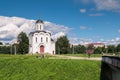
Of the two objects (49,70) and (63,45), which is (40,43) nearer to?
(63,45)

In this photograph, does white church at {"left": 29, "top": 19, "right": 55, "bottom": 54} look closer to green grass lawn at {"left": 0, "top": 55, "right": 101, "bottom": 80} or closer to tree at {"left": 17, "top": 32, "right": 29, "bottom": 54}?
tree at {"left": 17, "top": 32, "right": 29, "bottom": 54}

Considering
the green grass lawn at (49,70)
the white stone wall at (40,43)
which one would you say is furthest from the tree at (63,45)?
the green grass lawn at (49,70)

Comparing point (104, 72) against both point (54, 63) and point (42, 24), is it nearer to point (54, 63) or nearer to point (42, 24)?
point (54, 63)

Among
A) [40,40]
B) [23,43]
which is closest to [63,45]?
[23,43]

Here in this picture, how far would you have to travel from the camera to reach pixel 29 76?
3469cm

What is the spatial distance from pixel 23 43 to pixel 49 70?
6612 cm

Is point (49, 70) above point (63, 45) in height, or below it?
below

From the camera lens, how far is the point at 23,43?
102m

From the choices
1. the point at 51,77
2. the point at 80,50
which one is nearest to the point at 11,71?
the point at 51,77

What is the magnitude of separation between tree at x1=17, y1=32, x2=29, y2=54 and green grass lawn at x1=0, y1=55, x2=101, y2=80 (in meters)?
58.2

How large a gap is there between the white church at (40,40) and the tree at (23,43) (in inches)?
509

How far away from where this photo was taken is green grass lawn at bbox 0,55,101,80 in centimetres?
3403

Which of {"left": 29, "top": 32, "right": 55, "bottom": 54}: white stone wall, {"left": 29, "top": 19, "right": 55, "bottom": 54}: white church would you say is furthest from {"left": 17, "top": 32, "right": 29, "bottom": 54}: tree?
{"left": 29, "top": 32, "right": 55, "bottom": 54}: white stone wall

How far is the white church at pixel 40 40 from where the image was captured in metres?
85.9
